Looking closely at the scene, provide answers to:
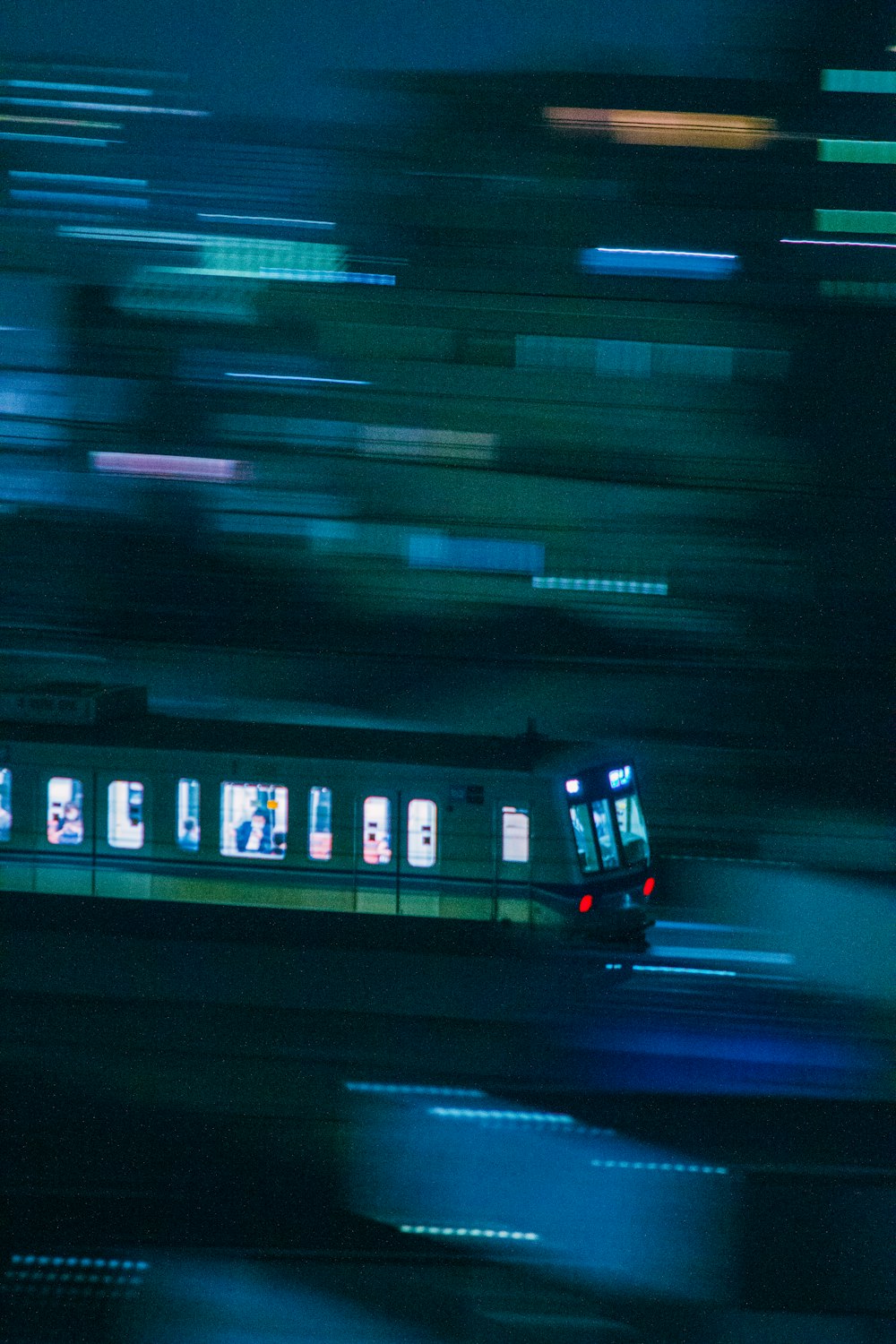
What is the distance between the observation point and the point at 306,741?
3.89 ft

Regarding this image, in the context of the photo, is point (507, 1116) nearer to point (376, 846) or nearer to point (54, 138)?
point (376, 846)

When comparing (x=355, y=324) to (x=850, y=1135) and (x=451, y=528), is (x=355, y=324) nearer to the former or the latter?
(x=451, y=528)

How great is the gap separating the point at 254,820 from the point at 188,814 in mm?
82

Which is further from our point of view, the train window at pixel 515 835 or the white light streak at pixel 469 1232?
the white light streak at pixel 469 1232

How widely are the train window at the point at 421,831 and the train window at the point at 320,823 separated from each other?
0.31 feet

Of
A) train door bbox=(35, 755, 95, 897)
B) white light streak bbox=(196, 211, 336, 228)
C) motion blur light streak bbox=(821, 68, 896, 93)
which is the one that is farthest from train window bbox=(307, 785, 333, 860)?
motion blur light streak bbox=(821, 68, 896, 93)

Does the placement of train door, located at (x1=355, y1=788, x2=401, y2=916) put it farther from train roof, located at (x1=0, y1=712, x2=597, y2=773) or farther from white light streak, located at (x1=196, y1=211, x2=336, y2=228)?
white light streak, located at (x1=196, y1=211, x2=336, y2=228)

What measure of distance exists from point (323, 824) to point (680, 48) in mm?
1046

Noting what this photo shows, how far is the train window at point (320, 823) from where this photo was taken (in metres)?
1.15

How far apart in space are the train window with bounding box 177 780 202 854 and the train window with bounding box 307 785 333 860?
14cm

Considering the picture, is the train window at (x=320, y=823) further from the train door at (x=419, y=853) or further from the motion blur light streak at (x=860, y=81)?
the motion blur light streak at (x=860, y=81)

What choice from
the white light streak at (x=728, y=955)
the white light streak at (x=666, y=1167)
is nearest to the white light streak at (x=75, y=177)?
the white light streak at (x=728, y=955)

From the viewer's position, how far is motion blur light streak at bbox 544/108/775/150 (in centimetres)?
120

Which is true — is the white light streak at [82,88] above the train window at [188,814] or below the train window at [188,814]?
above
